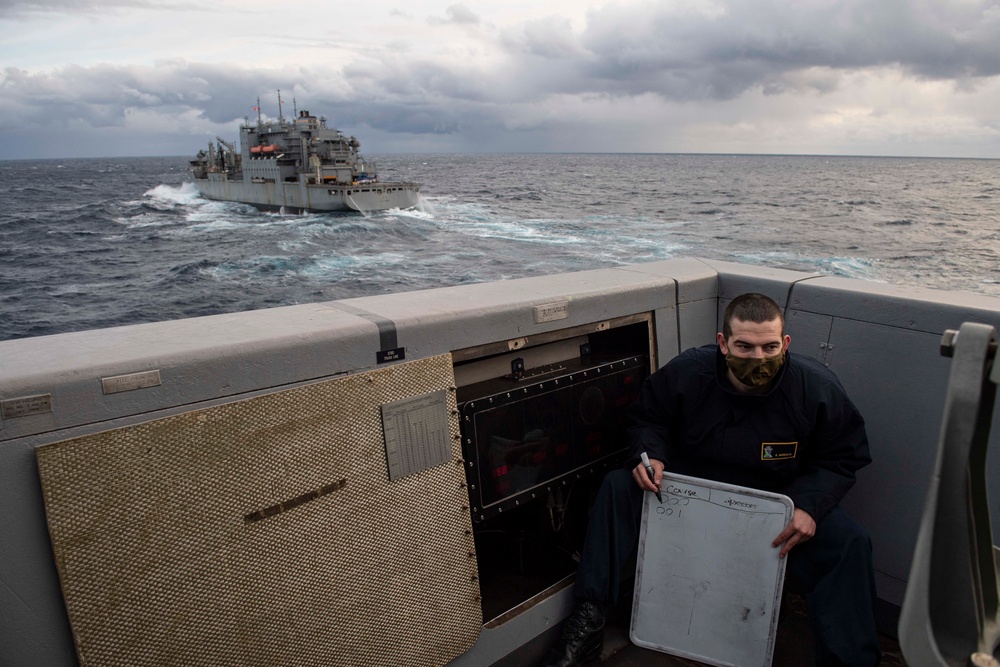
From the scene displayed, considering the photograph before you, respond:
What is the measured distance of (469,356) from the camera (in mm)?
2562

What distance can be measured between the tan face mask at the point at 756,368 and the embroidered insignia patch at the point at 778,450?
0.23 metres

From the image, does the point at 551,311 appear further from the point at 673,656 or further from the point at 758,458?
the point at 673,656

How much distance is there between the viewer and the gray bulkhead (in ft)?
5.46

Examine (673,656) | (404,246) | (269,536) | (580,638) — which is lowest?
(404,246)

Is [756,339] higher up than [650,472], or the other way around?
[756,339]

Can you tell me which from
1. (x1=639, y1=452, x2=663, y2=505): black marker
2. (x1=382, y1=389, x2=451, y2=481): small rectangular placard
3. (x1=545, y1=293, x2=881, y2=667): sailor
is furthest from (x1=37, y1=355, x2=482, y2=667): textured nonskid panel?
(x1=639, y1=452, x2=663, y2=505): black marker

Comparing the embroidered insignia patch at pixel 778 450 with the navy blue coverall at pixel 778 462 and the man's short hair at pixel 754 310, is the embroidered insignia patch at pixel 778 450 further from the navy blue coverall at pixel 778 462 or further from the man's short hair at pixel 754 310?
the man's short hair at pixel 754 310

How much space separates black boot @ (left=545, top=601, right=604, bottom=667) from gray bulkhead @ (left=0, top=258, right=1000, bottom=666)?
112mm

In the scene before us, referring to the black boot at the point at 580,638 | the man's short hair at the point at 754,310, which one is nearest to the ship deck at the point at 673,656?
the black boot at the point at 580,638

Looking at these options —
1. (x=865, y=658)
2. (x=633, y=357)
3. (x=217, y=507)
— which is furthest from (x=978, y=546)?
(x=633, y=357)

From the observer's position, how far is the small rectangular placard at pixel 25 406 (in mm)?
1612

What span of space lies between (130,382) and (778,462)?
216 centimetres

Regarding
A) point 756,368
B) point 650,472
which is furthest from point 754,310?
point 650,472

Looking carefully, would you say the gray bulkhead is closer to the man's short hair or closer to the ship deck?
the ship deck
